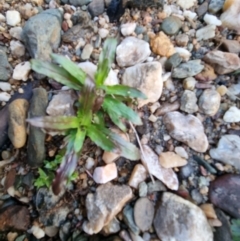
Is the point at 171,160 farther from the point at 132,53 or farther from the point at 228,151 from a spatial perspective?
the point at 132,53

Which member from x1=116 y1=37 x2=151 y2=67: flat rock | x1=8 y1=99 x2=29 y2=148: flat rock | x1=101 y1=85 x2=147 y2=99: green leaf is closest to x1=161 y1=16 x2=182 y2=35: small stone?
x1=116 y1=37 x2=151 y2=67: flat rock

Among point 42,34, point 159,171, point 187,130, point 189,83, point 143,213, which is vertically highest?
point 42,34

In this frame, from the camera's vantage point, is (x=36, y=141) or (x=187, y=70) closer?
(x=36, y=141)

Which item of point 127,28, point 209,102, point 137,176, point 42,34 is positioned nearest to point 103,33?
point 127,28

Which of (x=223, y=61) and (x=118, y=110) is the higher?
(x=223, y=61)

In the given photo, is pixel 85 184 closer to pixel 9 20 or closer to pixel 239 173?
pixel 239 173

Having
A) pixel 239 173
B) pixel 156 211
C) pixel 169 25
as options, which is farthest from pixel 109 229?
pixel 169 25
